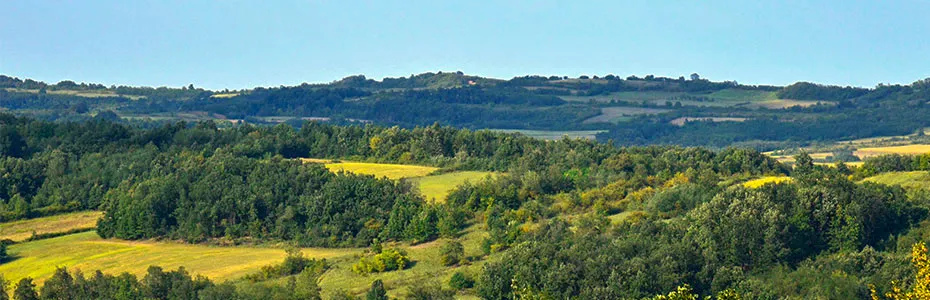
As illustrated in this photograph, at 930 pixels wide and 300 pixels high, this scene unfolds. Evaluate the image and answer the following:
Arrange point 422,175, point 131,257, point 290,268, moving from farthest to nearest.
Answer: point 422,175, point 131,257, point 290,268

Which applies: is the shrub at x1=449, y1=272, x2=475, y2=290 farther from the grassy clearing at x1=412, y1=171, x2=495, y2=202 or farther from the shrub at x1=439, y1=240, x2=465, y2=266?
the grassy clearing at x1=412, y1=171, x2=495, y2=202

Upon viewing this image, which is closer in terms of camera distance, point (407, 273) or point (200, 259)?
point (407, 273)

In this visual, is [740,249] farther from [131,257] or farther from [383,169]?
[383,169]

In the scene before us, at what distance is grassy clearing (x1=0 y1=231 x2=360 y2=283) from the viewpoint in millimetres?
81562

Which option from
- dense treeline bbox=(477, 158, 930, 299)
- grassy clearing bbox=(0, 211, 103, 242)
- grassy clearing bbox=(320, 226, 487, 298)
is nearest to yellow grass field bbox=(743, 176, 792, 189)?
dense treeline bbox=(477, 158, 930, 299)

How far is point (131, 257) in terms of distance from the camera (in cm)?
8694

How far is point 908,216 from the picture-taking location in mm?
75938

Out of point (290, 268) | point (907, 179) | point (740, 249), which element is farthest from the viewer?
point (907, 179)

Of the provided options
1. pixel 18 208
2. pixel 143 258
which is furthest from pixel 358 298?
pixel 18 208

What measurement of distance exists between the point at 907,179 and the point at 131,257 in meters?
44.5

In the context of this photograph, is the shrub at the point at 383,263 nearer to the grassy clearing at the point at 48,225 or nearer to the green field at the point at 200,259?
the green field at the point at 200,259

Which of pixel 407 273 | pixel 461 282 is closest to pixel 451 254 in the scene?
pixel 407 273

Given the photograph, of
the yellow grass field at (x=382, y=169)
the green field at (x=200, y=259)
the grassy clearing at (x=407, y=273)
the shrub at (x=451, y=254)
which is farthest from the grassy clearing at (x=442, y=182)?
the shrub at (x=451, y=254)

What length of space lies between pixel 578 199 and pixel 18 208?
3838 cm
